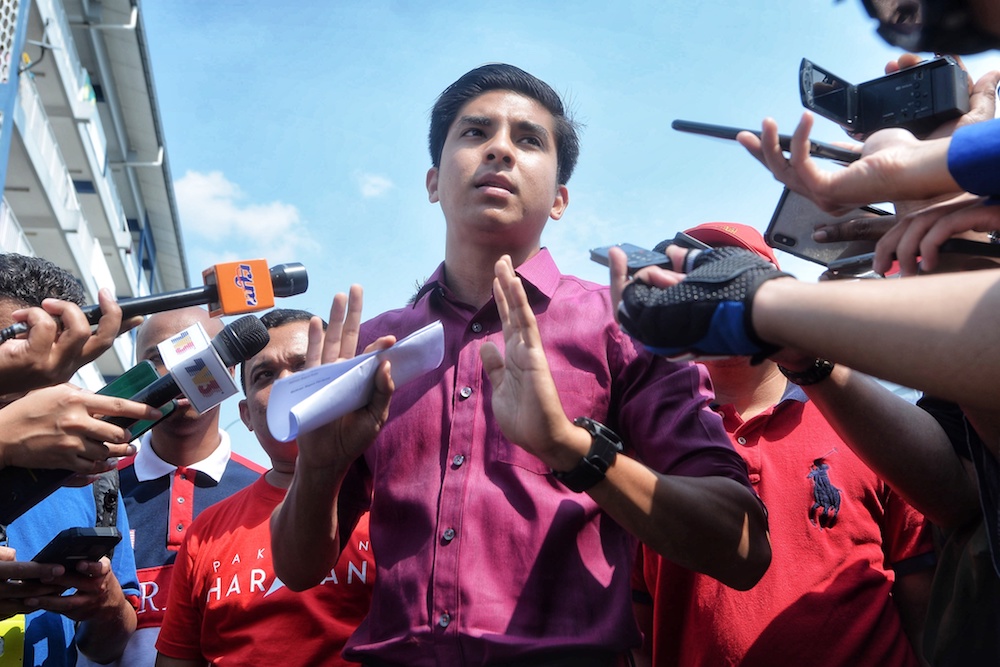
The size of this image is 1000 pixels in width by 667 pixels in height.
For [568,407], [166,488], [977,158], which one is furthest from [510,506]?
[166,488]

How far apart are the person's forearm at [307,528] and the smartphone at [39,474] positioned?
0.36 m

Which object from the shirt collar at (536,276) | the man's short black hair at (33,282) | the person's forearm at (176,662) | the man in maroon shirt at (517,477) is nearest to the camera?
the man in maroon shirt at (517,477)

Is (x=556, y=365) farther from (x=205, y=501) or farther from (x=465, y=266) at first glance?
(x=205, y=501)

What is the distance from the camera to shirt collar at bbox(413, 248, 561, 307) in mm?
2141

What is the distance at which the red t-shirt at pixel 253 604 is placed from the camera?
2.54 m

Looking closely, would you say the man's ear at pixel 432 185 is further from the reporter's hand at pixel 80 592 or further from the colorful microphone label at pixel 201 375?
the reporter's hand at pixel 80 592

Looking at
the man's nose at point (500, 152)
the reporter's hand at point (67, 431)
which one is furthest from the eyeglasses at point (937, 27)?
the reporter's hand at point (67, 431)

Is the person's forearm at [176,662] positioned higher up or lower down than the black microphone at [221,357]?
lower down

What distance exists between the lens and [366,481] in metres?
2.18

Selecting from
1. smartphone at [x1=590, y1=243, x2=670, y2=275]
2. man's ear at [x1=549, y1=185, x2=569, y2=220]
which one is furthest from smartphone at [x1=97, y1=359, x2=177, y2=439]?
man's ear at [x1=549, y1=185, x2=569, y2=220]

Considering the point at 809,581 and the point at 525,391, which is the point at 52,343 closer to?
the point at 525,391

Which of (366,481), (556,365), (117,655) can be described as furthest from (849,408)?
(117,655)

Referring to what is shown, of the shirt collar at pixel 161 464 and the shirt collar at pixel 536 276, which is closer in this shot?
the shirt collar at pixel 536 276

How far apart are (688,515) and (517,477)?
0.38m
